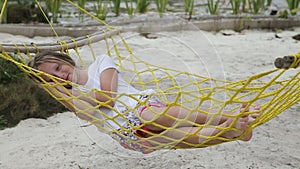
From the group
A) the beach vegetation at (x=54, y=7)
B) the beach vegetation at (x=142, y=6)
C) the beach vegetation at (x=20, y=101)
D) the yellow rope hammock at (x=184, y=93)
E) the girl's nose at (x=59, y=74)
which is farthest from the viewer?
the beach vegetation at (x=142, y=6)

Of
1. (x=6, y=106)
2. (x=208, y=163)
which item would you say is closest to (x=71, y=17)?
(x=6, y=106)

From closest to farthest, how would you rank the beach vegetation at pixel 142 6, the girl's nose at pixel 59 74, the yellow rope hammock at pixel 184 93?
the yellow rope hammock at pixel 184 93 < the girl's nose at pixel 59 74 < the beach vegetation at pixel 142 6

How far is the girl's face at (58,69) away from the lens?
174cm

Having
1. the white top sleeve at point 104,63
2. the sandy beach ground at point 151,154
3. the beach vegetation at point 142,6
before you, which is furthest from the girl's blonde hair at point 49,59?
the beach vegetation at point 142,6

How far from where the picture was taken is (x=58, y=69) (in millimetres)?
1758

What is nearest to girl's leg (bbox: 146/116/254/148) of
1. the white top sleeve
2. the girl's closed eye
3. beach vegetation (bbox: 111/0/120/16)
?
the white top sleeve

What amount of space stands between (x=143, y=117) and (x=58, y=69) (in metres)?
0.39

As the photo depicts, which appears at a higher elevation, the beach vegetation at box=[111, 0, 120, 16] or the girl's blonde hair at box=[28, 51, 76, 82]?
the beach vegetation at box=[111, 0, 120, 16]

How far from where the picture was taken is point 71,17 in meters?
4.38

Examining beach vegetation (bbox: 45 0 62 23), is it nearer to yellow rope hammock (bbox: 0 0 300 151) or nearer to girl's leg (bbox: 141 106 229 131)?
yellow rope hammock (bbox: 0 0 300 151)

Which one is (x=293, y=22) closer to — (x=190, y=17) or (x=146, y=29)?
(x=190, y=17)

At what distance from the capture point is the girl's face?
174 centimetres

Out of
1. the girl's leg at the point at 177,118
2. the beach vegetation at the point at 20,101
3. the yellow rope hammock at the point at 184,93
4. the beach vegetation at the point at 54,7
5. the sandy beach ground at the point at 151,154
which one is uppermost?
the beach vegetation at the point at 54,7

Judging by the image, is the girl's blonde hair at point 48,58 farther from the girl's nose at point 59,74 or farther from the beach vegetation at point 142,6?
the beach vegetation at point 142,6
